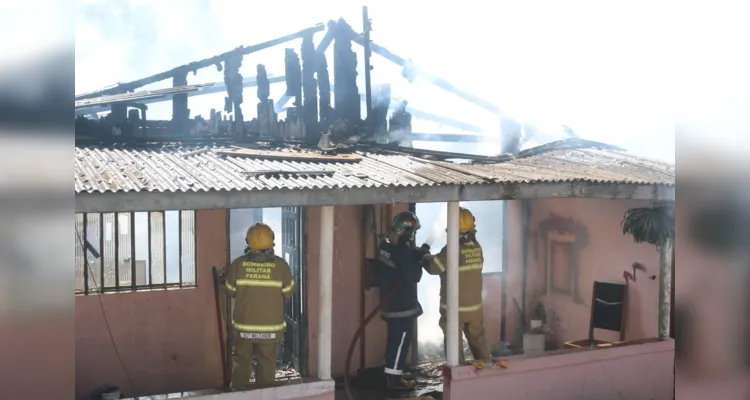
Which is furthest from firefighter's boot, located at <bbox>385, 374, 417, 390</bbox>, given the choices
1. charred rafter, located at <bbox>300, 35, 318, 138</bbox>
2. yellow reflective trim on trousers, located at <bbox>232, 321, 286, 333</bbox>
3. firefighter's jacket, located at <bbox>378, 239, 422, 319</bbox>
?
charred rafter, located at <bbox>300, 35, 318, 138</bbox>

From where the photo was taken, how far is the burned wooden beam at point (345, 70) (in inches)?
387

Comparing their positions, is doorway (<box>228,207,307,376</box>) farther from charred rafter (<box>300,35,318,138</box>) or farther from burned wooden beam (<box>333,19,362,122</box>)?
burned wooden beam (<box>333,19,362,122</box>)

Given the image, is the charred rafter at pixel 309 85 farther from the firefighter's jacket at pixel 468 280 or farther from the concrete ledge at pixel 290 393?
the concrete ledge at pixel 290 393

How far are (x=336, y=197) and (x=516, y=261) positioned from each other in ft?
16.5

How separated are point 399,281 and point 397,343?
72 cm

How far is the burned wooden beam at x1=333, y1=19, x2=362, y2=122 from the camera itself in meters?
9.83

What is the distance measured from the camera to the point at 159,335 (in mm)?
6973

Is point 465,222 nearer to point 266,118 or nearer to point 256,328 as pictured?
point 256,328

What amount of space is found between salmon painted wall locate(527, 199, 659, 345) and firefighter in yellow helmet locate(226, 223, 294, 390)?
15.2 ft

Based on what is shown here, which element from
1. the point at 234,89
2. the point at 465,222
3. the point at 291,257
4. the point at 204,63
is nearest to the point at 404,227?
the point at 465,222

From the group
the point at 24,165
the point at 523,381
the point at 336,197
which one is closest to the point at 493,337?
the point at 523,381

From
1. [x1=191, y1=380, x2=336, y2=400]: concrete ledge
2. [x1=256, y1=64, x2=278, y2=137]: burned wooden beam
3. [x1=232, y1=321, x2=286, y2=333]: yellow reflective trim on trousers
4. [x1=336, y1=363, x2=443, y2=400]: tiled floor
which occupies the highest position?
[x1=256, y1=64, x2=278, y2=137]: burned wooden beam

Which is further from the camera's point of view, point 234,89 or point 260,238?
point 234,89

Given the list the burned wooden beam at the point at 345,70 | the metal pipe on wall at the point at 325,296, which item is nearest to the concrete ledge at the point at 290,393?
the metal pipe on wall at the point at 325,296
